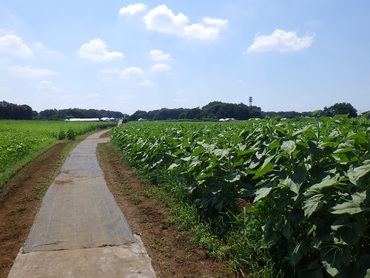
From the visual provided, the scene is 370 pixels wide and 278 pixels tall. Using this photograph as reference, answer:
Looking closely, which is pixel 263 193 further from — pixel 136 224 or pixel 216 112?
pixel 216 112

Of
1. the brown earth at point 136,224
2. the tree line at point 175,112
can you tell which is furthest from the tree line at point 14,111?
the brown earth at point 136,224

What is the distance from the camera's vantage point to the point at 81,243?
4.76m

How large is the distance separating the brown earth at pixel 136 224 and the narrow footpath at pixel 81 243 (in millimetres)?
140

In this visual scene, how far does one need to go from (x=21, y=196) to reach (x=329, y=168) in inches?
266

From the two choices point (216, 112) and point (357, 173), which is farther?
point (216, 112)

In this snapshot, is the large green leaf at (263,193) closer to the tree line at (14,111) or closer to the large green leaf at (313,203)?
the large green leaf at (313,203)

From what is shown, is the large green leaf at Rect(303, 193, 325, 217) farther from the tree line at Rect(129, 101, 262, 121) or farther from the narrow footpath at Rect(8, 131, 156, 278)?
the tree line at Rect(129, 101, 262, 121)

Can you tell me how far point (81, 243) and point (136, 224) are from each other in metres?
1.11

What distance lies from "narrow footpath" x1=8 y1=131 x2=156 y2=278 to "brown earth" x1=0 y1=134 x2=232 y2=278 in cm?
14

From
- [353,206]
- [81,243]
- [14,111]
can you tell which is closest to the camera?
[353,206]

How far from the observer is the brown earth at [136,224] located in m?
4.16

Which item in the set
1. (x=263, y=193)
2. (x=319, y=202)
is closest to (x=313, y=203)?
(x=319, y=202)

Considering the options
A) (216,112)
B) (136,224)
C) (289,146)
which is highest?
(216,112)

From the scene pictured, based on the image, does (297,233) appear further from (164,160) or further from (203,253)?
(164,160)
